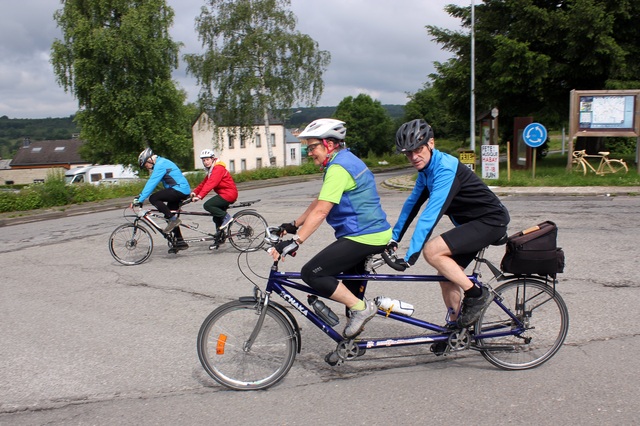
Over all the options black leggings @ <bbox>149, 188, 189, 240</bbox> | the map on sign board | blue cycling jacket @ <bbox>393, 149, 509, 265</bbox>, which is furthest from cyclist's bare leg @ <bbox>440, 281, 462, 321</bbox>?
the map on sign board

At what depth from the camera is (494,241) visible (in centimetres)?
422

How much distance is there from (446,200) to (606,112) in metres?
18.3

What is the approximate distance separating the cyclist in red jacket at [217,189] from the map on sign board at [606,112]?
586 inches

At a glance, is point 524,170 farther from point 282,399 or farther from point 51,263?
point 282,399

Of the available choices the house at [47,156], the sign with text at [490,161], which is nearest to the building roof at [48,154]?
the house at [47,156]

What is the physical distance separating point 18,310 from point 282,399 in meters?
4.21

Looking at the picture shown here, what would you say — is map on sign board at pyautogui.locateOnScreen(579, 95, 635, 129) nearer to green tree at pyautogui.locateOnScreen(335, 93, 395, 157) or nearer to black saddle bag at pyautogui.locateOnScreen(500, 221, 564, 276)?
black saddle bag at pyautogui.locateOnScreen(500, 221, 564, 276)

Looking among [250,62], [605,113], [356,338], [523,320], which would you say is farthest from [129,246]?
[250,62]

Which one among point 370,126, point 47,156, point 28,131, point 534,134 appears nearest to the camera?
point 534,134

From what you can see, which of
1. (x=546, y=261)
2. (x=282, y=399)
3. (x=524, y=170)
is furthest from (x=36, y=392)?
(x=524, y=170)

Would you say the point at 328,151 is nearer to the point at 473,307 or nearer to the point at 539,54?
the point at 473,307

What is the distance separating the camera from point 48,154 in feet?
346

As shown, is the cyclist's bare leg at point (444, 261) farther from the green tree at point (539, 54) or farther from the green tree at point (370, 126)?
the green tree at point (370, 126)

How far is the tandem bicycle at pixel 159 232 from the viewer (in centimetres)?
921
